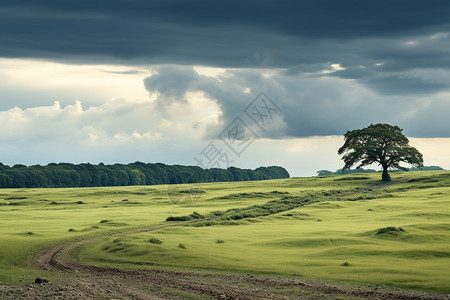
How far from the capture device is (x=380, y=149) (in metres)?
133

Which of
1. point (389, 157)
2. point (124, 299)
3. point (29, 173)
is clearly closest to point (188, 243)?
point (124, 299)

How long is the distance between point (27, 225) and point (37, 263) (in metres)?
27.9

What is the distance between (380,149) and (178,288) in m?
109

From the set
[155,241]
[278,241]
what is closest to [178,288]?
[155,241]

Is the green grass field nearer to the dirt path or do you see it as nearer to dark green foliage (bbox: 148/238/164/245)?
dark green foliage (bbox: 148/238/164/245)

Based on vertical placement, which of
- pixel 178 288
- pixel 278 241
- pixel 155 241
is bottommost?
pixel 178 288

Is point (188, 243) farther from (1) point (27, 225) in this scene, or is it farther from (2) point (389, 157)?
(2) point (389, 157)

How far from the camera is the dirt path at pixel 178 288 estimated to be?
29688mm

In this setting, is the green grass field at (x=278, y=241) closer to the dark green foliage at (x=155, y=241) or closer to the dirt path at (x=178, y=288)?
the dark green foliage at (x=155, y=241)

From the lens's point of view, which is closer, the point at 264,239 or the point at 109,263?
the point at 109,263

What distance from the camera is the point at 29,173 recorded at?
193 meters

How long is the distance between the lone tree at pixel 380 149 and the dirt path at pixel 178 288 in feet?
335

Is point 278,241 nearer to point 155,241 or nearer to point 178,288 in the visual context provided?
point 155,241

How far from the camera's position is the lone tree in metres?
132
